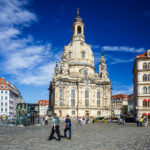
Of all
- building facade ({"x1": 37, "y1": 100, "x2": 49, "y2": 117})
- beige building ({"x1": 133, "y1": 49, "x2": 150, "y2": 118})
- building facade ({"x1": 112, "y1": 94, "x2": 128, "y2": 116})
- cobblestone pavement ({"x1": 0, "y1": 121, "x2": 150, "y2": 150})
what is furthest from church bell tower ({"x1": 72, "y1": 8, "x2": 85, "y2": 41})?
cobblestone pavement ({"x1": 0, "y1": 121, "x2": 150, "y2": 150})

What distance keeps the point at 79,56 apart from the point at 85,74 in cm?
851

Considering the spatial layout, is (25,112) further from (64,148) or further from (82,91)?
(82,91)

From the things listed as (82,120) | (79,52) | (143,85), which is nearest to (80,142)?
(82,120)

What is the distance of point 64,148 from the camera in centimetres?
1350

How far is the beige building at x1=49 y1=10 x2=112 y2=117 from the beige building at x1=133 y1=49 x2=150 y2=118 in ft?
101

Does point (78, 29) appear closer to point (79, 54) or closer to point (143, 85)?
point (79, 54)

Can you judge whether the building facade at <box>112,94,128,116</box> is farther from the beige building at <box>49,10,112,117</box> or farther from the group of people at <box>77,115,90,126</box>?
the group of people at <box>77,115,90,126</box>

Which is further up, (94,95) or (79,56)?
(79,56)

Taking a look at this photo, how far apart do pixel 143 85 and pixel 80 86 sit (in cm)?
3283

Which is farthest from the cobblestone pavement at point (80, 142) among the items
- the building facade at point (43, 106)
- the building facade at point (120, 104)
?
the building facade at point (43, 106)

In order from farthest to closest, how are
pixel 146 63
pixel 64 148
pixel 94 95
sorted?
pixel 94 95 < pixel 146 63 < pixel 64 148

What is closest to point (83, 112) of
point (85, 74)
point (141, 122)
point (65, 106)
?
point (65, 106)

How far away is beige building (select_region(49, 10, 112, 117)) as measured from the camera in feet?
275

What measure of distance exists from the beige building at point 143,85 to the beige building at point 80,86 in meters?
30.9
